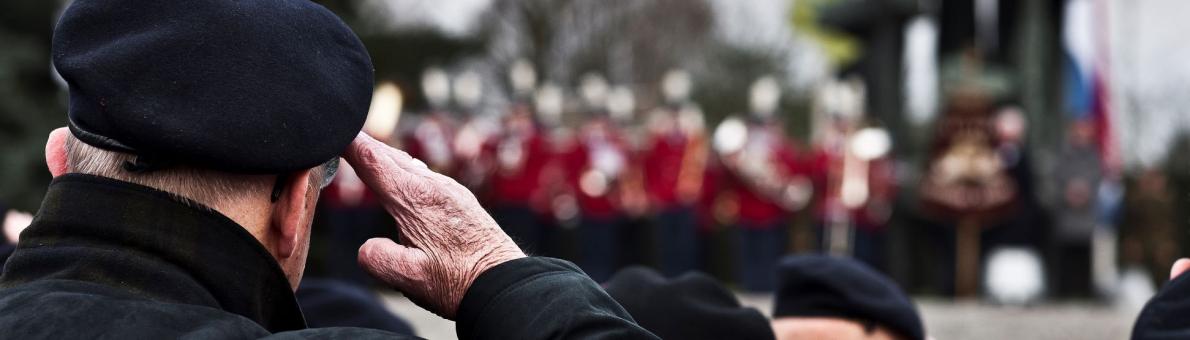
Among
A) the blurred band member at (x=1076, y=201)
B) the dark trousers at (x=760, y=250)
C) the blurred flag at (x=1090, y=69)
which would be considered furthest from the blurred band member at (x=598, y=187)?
the blurred flag at (x=1090, y=69)

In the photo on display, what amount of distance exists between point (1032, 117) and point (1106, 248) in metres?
1.43

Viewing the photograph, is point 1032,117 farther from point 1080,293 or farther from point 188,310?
point 188,310

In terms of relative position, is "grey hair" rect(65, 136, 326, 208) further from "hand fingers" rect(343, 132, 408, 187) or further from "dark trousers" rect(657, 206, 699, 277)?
"dark trousers" rect(657, 206, 699, 277)

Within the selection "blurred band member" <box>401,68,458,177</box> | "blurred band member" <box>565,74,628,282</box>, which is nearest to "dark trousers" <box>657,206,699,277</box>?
"blurred band member" <box>565,74,628,282</box>

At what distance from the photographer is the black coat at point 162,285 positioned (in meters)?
1.48

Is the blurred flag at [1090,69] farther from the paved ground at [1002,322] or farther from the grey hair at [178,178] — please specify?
the grey hair at [178,178]

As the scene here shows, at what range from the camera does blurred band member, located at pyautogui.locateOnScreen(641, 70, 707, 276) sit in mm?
12914

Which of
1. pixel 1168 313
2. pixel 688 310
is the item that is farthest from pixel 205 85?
pixel 1168 313

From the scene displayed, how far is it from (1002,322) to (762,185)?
11.3 feet

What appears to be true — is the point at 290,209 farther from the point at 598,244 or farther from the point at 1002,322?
the point at 598,244

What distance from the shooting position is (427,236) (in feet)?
5.66

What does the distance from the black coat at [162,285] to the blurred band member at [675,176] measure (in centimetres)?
1132

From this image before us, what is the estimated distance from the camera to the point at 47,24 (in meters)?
10.1

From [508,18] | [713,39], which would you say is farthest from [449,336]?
[713,39]
